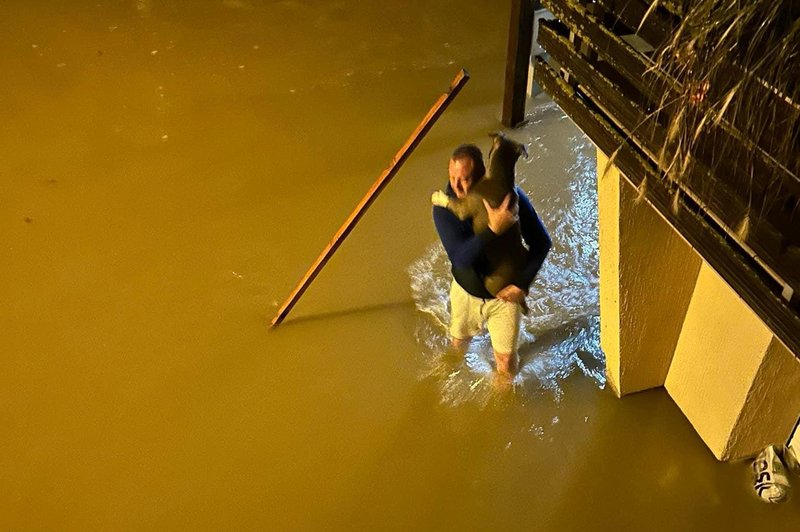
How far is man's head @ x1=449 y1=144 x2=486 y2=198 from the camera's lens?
1173 mm

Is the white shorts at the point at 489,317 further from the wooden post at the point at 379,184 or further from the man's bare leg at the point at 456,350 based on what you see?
the wooden post at the point at 379,184

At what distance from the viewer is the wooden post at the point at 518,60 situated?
1.91 meters

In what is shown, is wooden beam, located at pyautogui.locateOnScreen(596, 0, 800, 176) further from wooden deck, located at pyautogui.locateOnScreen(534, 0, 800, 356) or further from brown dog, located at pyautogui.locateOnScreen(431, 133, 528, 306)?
brown dog, located at pyautogui.locateOnScreen(431, 133, 528, 306)

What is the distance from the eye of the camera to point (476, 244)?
3.95ft

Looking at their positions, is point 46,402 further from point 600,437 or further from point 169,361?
point 600,437

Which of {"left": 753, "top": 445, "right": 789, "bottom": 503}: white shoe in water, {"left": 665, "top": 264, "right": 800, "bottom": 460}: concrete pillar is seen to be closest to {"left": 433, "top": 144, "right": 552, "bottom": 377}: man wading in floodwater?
{"left": 665, "top": 264, "right": 800, "bottom": 460}: concrete pillar

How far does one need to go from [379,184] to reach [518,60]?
833mm

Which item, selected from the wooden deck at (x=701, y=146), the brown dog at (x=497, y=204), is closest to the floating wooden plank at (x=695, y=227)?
the wooden deck at (x=701, y=146)

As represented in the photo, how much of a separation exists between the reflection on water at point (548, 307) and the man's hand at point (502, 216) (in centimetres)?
41

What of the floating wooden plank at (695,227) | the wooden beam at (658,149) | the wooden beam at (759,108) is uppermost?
the wooden beam at (759,108)

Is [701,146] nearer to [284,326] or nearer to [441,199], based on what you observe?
[441,199]

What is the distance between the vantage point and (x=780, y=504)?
1314 millimetres

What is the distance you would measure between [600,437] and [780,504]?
1.00ft

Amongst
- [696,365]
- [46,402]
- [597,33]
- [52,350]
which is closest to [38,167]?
[52,350]
